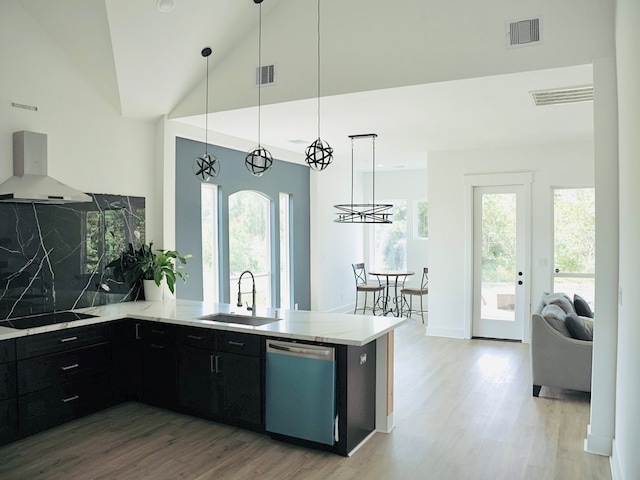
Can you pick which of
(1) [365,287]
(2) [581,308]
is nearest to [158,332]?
(2) [581,308]

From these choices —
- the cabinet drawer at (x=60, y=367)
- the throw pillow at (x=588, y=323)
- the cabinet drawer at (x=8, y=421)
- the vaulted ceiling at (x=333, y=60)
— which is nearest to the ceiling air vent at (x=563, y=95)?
the vaulted ceiling at (x=333, y=60)

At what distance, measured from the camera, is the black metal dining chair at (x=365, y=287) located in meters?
9.45

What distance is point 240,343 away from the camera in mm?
3996

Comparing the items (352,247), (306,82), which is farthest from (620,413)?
(352,247)

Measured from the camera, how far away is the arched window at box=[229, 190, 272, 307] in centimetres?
704

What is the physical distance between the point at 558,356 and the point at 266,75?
3.74m

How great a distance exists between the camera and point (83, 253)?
490 centimetres

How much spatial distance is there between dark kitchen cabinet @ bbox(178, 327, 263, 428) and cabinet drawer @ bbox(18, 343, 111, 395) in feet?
2.30

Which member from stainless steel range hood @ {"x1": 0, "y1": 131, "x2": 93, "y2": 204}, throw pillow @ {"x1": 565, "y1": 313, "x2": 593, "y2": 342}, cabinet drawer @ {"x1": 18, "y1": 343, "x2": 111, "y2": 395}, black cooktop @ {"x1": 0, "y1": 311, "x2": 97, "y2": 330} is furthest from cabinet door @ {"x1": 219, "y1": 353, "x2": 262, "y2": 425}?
throw pillow @ {"x1": 565, "y1": 313, "x2": 593, "y2": 342}

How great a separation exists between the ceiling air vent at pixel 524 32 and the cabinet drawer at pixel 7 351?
4.22 m

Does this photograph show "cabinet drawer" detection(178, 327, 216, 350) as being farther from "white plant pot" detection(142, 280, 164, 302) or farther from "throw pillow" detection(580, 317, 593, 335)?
"throw pillow" detection(580, 317, 593, 335)

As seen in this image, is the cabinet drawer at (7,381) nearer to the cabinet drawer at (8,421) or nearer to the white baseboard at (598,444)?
the cabinet drawer at (8,421)

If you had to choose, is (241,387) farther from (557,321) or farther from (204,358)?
(557,321)

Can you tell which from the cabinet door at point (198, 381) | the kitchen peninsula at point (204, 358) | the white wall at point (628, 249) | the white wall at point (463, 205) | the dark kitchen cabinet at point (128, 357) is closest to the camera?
the white wall at point (628, 249)
